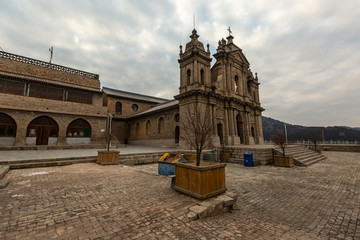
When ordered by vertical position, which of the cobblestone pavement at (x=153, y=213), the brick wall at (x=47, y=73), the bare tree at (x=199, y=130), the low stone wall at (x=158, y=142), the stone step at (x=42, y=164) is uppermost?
the brick wall at (x=47, y=73)

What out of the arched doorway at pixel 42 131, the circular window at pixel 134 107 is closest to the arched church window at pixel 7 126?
the arched doorway at pixel 42 131

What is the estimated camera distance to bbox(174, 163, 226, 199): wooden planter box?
15.1 ft

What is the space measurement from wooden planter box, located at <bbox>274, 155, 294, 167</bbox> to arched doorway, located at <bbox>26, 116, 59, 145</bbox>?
79.3 feet

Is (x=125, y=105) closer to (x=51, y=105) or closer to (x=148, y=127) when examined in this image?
(x=148, y=127)

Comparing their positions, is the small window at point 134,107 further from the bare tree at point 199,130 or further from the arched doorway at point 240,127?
the bare tree at point 199,130

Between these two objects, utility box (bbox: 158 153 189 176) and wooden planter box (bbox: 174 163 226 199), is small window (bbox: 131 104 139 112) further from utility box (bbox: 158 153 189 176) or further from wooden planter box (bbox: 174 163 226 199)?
wooden planter box (bbox: 174 163 226 199)

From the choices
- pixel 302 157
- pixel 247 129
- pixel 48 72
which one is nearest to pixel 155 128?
pixel 247 129

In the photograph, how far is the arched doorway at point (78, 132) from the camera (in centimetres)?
2008

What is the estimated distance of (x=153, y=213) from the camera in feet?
12.3

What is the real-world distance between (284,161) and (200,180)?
10248 millimetres

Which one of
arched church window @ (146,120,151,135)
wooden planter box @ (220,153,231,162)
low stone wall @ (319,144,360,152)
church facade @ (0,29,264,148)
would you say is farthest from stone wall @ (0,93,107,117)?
low stone wall @ (319,144,360,152)

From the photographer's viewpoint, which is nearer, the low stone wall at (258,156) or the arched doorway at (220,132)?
the low stone wall at (258,156)

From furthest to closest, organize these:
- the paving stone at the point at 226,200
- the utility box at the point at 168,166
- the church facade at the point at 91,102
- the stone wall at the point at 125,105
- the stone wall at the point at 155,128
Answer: the stone wall at the point at 125,105
the stone wall at the point at 155,128
the church facade at the point at 91,102
the utility box at the point at 168,166
the paving stone at the point at 226,200

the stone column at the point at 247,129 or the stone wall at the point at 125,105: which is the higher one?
the stone wall at the point at 125,105
